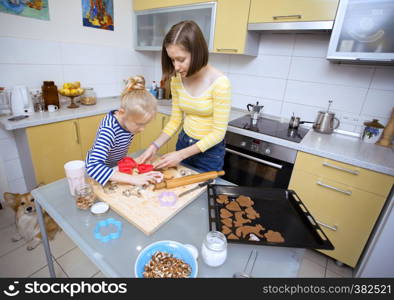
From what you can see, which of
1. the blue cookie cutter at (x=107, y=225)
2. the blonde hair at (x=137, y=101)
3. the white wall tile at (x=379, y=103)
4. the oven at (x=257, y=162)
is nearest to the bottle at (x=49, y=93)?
the blonde hair at (x=137, y=101)

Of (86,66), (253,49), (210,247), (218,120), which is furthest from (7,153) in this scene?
(253,49)

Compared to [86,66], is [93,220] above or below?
below

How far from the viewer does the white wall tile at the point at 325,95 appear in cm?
175

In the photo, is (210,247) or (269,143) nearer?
(210,247)

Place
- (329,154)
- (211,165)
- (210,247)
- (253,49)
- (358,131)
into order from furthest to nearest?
(253,49)
(358,131)
(329,154)
(211,165)
(210,247)

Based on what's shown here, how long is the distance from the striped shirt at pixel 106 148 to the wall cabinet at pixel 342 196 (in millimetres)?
1163

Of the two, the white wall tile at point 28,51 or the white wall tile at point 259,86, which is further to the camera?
the white wall tile at point 259,86

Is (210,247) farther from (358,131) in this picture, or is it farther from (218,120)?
(358,131)

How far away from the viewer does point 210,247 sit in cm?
58

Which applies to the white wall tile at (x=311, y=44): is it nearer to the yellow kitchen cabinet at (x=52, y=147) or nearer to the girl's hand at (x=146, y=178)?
the girl's hand at (x=146, y=178)

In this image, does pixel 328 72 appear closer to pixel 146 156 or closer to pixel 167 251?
pixel 146 156

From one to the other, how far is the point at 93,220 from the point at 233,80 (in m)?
2.00

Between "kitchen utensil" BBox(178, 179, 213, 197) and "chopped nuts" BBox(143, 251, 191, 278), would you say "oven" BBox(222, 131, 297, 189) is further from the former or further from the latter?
"chopped nuts" BBox(143, 251, 191, 278)

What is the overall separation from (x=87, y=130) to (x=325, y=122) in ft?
6.55
